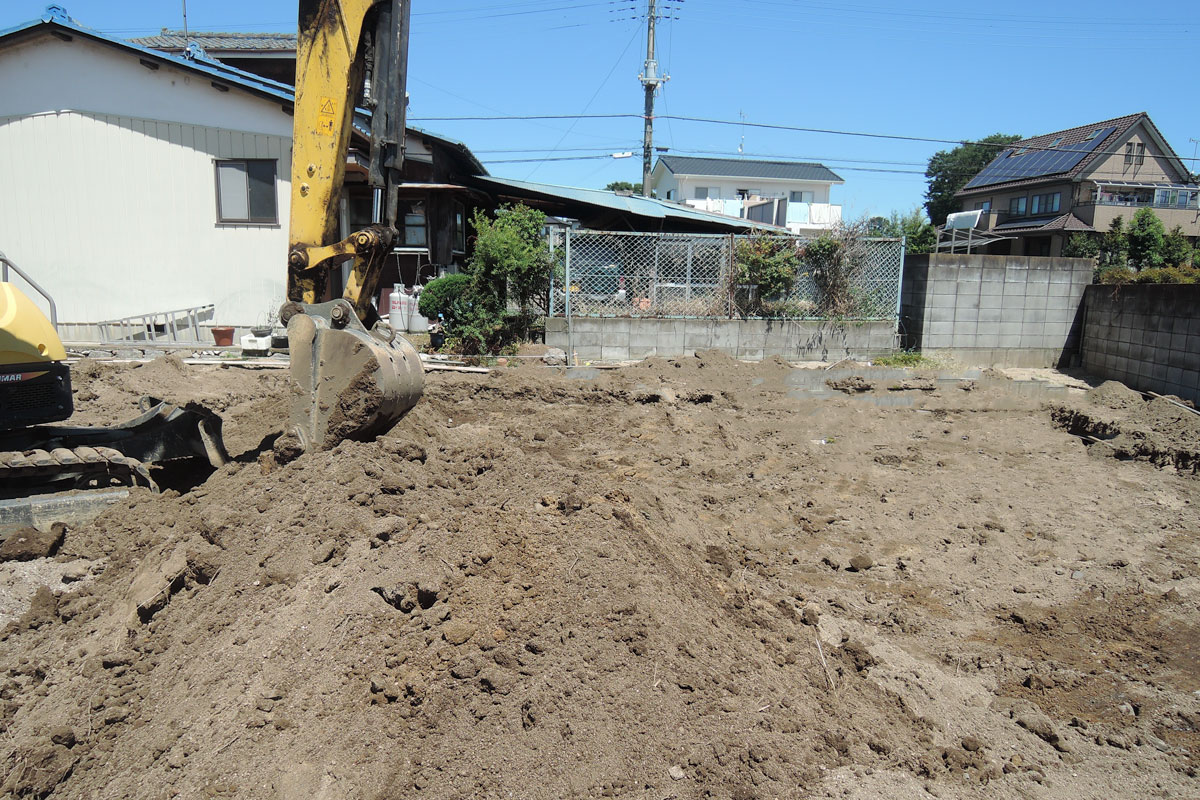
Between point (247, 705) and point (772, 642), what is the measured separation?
2.28 metres

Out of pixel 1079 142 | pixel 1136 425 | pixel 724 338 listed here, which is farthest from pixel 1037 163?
pixel 1136 425

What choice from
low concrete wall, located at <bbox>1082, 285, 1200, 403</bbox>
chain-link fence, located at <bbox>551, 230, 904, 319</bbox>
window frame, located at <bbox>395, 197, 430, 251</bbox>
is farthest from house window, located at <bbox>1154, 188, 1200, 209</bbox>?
window frame, located at <bbox>395, 197, 430, 251</bbox>

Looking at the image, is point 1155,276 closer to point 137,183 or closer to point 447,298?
point 447,298

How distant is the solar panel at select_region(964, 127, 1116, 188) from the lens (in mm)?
32656

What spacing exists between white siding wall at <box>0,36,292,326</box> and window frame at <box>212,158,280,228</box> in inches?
2.1

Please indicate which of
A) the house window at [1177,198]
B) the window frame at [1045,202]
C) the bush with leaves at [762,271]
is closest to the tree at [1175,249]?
the window frame at [1045,202]

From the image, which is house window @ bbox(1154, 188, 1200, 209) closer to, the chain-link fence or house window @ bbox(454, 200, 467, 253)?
the chain-link fence

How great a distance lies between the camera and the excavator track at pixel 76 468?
465cm

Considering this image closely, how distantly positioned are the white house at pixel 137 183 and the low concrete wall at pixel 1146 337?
38.9 ft

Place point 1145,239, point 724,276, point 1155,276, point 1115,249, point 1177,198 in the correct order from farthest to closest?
point 1177,198 < point 1115,249 < point 1145,239 < point 1155,276 < point 724,276

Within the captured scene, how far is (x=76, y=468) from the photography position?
4.84 m

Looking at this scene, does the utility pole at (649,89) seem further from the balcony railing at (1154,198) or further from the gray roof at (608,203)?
the balcony railing at (1154,198)

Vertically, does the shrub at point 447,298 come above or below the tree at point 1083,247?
below

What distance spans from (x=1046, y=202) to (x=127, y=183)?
118 ft
